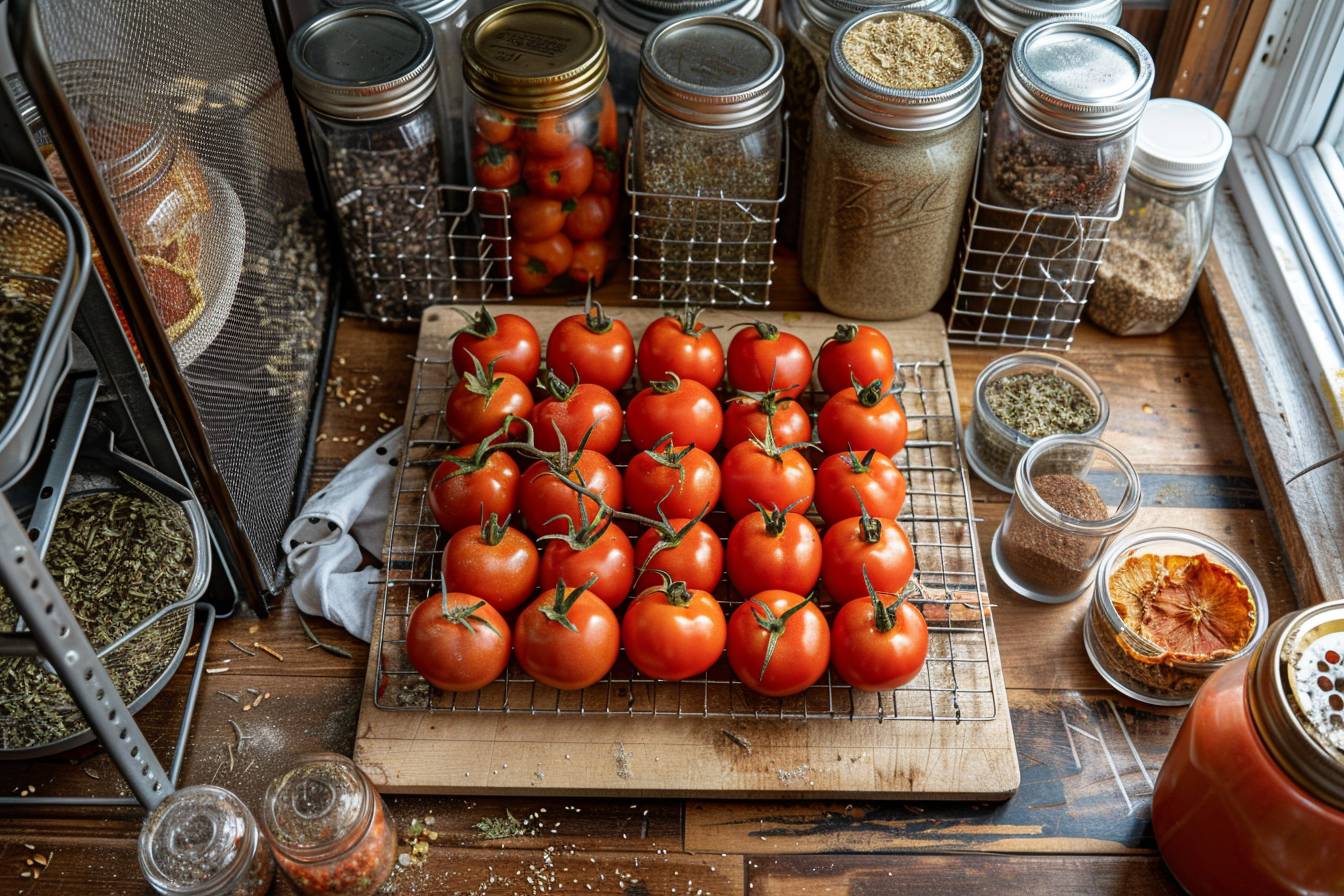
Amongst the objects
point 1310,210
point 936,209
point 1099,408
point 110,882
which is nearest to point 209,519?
point 110,882

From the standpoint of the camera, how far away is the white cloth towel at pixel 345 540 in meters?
1.31

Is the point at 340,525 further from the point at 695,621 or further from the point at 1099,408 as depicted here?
the point at 1099,408

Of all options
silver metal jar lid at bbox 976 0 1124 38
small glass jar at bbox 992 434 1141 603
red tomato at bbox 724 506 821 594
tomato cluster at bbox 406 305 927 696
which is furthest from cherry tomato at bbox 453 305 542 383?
silver metal jar lid at bbox 976 0 1124 38

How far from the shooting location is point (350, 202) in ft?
4.73

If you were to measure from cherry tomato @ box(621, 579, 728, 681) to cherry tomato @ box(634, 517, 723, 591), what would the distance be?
24 millimetres

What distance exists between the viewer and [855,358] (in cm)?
138

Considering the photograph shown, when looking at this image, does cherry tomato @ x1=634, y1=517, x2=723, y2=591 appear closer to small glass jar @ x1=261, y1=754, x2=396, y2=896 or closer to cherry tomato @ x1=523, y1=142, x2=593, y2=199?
small glass jar @ x1=261, y1=754, x2=396, y2=896

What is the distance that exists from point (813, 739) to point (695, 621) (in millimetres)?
178

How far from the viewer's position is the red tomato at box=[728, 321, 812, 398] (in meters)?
1.37

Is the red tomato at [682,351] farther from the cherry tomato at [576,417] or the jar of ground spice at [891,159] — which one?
the jar of ground spice at [891,159]

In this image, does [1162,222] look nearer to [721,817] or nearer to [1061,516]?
[1061,516]

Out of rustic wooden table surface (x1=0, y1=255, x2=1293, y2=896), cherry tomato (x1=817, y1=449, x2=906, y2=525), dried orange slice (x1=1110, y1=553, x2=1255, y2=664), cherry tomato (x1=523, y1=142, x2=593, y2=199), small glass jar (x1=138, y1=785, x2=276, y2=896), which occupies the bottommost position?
rustic wooden table surface (x1=0, y1=255, x2=1293, y2=896)

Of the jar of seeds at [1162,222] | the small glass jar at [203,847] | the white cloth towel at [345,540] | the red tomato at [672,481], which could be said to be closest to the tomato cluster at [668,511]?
the red tomato at [672,481]

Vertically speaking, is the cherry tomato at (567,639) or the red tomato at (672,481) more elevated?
the red tomato at (672,481)
